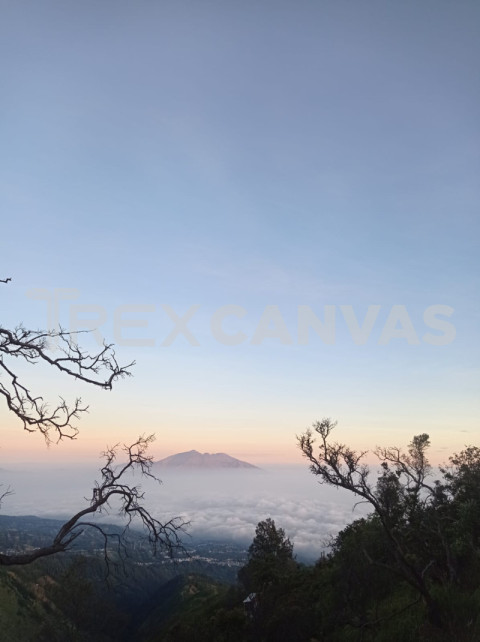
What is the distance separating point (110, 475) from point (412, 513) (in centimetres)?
2637

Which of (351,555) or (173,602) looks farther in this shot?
(173,602)

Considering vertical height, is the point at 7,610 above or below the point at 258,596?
below

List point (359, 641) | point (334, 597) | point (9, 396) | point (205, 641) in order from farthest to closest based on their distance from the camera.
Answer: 1. point (205, 641)
2. point (334, 597)
3. point (359, 641)
4. point (9, 396)

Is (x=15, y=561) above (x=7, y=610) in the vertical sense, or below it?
above

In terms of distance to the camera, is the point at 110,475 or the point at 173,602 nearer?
the point at 110,475

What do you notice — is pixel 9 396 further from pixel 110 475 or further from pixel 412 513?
pixel 412 513

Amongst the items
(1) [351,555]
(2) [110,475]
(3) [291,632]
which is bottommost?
(3) [291,632]

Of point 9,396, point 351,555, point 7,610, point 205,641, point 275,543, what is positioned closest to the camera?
point 9,396

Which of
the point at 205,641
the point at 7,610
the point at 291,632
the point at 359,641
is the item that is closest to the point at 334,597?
the point at 291,632

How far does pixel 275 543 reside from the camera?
261 feet

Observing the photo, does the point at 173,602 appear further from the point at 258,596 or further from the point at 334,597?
the point at 334,597

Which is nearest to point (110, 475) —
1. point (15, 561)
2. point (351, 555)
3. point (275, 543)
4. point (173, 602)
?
point (15, 561)

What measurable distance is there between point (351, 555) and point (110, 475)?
28.9 m

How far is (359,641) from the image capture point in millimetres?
19484
